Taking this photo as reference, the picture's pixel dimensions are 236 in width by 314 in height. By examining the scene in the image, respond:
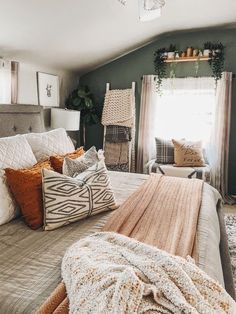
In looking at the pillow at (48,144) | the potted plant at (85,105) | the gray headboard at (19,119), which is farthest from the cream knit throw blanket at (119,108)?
the pillow at (48,144)

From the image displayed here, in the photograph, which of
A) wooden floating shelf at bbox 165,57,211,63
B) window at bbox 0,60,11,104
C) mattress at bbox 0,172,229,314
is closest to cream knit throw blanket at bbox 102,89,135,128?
wooden floating shelf at bbox 165,57,211,63

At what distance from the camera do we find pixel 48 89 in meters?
3.81

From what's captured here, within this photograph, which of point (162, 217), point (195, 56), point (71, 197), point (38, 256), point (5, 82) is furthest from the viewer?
point (195, 56)

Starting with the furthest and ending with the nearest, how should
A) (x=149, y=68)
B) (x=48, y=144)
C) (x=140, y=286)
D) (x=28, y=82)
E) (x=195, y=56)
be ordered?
1. (x=149, y=68)
2. (x=195, y=56)
3. (x=28, y=82)
4. (x=48, y=144)
5. (x=140, y=286)

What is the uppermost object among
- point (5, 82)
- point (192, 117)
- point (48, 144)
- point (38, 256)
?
point (5, 82)

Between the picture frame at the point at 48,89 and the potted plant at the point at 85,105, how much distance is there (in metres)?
0.30

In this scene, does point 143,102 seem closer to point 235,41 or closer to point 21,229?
point 235,41

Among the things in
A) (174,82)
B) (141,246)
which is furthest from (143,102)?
(141,246)

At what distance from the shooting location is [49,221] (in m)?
1.56

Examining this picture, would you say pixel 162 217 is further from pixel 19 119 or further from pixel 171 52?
pixel 171 52

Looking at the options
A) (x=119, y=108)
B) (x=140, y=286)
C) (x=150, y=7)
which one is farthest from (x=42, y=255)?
(x=119, y=108)

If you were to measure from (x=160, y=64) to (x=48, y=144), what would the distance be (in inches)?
105

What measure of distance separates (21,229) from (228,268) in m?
1.36

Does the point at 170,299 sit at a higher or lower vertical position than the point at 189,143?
lower
